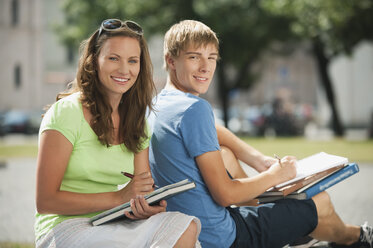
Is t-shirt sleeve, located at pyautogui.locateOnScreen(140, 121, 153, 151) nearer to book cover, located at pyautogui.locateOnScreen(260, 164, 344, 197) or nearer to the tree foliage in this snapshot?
book cover, located at pyautogui.locateOnScreen(260, 164, 344, 197)

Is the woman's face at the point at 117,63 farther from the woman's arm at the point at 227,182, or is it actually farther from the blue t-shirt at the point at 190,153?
the woman's arm at the point at 227,182

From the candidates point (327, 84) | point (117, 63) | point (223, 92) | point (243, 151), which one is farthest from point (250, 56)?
point (117, 63)

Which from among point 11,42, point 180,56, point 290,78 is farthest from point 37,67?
point 180,56

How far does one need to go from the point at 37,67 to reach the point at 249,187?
162ft

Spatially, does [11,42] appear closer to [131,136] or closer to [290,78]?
[290,78]

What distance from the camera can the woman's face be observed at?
2953 millimetres

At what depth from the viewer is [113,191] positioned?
9.33ft

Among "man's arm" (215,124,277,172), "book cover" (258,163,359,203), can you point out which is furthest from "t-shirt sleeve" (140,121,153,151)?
"book cover" (258,163,359,203)

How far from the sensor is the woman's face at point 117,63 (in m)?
2.95

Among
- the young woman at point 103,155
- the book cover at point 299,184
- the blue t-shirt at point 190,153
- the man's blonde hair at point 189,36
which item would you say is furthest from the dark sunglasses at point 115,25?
the book cover at point 299,184

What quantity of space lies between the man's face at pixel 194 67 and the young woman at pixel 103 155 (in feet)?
0.72

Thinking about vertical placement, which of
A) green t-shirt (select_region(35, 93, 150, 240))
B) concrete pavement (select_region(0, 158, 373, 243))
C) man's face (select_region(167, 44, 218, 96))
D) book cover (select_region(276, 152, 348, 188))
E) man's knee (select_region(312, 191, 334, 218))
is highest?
man's face (select_region(167, 44, 218, 96))

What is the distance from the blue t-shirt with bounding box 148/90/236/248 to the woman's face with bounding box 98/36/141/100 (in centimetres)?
29

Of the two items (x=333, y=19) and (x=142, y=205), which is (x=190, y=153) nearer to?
(x=142, y=205)
